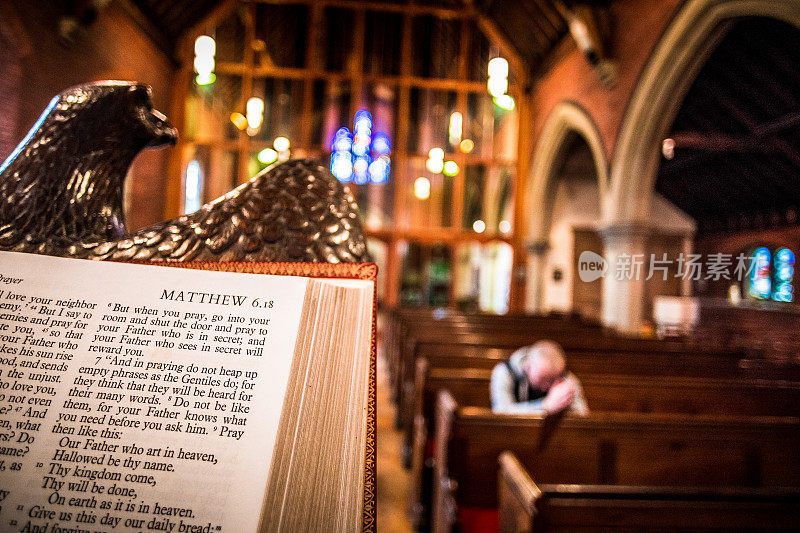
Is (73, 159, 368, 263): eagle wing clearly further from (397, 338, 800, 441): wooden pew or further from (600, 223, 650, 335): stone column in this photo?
(397, 338, 800, 441): wooden pew

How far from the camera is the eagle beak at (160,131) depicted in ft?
2.15

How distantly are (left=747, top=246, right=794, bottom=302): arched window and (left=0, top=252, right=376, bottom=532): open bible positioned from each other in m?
0.48

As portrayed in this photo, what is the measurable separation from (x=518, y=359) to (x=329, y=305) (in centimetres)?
216

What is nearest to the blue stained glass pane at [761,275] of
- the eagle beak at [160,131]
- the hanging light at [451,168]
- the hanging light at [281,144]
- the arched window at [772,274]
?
the arched window at [772,274]

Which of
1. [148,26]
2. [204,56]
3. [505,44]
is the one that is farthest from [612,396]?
[505,44]

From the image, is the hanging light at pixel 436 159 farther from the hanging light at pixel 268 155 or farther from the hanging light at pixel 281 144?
the hanging light at pixel 268 155

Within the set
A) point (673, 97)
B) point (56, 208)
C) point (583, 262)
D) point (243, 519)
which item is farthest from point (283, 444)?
point (673, 97)

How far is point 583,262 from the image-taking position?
0.73 m

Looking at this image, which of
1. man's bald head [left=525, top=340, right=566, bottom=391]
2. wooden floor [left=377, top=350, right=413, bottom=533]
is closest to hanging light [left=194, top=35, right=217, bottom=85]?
wooden floor [left=377, top=350, right=413, bottom=533]

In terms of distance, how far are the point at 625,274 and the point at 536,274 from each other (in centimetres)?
841

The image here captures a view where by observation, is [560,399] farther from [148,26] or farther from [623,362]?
[148,26]

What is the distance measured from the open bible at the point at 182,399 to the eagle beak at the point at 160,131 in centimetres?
24

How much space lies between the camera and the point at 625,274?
72cm

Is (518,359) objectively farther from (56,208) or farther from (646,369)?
(56,208)
